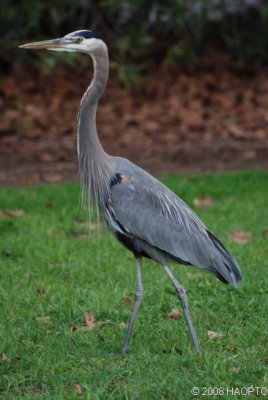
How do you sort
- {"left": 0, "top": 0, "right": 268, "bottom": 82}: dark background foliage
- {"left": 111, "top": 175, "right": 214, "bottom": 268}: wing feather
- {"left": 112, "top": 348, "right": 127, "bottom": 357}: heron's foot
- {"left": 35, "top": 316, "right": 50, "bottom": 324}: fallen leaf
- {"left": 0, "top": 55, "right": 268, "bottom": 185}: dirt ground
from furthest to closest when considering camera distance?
{"left": 0, "top": 0, "right": 268, "bottom": 82}: dark background foliage, {"left": 0, "top": 55, "right": 268, "bottom": 185}: dirt ground, {"left": 35, "top": 316, "right": 50, "bottom": 324}: fallen leaf, {"left": 111, "top": 175, "right": 214, "bottom": 268}: wing feather, {"left": 112, "top": 348, "right": 127, "bottom": 357}: heron's foot

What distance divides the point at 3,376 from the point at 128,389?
0.80 metres

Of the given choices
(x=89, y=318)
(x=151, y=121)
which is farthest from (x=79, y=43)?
(x=151, y=121)

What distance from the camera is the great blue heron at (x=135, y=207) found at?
5.71m

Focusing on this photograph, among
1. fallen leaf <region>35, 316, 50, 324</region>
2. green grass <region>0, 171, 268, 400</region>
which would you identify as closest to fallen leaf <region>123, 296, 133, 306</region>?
green grass <region>0, 171, 268, 400</region>

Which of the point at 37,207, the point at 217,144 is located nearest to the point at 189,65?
the point at 217,144

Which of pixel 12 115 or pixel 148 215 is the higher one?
pixel 148 215

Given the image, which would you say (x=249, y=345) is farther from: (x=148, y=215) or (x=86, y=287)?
(x=86, y=287)

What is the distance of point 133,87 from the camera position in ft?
49.4

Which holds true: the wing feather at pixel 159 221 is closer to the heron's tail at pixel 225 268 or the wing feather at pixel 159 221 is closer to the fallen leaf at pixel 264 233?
the heron's tail at pixel 225 268

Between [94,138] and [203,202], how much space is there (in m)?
4.11

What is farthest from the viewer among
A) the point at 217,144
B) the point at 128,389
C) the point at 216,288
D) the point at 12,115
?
the point at 12,115

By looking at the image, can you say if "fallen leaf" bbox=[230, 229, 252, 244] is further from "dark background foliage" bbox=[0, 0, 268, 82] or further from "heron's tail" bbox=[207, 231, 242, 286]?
"dark background foliage" bbox=[0, 0, 268, 82]

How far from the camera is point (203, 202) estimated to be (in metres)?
9.77

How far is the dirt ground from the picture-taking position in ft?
39.8
